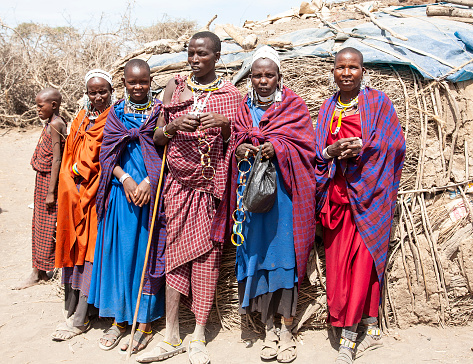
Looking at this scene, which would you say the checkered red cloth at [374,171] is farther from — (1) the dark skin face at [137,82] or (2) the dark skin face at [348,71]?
(1) the dark skin face at [137,82]

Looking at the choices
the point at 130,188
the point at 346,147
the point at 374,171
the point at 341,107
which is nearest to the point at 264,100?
the point at 341,107

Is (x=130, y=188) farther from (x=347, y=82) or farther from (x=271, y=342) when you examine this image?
(x=347, y=82)

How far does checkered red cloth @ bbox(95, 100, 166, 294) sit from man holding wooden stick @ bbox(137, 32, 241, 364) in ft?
0.30

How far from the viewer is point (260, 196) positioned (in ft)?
9.46

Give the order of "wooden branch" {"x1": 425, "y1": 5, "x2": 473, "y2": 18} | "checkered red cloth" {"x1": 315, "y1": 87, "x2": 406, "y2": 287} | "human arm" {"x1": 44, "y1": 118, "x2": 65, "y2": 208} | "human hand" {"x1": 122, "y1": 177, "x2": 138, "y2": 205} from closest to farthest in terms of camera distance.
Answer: "checkered red cloth" {"x1": 315, "y1": 87, "x2": 406, "y2": 287}
"human hand" {"x1": 122, "y1": 177, "x2": 138, "y2": 205}
"human arm" {"x1": 44, "y1": 118, "x2": 65, "y2": 208}
"wooden branch" {"x1": 425, "y1": 5, "x2": 473, "y2": 18}

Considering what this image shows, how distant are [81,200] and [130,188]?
55cm

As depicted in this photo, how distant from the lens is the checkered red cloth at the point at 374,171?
298 cm

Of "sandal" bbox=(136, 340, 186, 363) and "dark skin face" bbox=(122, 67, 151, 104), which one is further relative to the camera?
"dark skin face" bbox=(122, 67, 151, 104)

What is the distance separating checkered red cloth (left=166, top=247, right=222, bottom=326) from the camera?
3.28 metres

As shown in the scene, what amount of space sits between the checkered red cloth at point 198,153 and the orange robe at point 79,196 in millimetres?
719

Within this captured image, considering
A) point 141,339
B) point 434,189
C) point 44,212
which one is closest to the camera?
point 141,339

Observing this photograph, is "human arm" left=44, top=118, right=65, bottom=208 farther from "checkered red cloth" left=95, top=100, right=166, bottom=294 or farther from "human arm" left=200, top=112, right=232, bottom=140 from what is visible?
"human arm" left=200, top=112, right=232, bottom=140

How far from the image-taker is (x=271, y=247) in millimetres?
3107

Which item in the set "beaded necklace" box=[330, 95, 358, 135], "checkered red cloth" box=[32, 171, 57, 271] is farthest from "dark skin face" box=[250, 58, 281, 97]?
"checkered red cloth" box=[32, 171, 57, 271]
